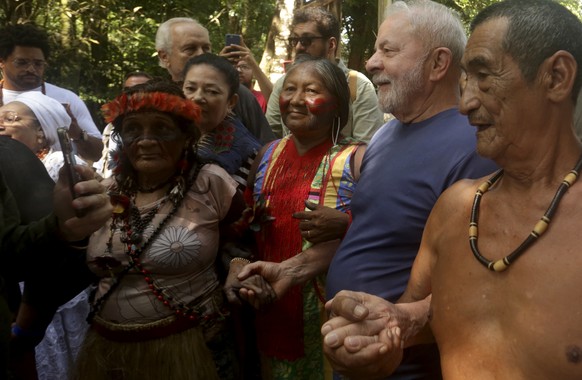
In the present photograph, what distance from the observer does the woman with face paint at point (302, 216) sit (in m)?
3.25

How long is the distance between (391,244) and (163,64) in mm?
3116

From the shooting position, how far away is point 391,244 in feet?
8.87

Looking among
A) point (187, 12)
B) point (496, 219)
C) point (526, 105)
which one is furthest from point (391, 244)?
point (187, 12)

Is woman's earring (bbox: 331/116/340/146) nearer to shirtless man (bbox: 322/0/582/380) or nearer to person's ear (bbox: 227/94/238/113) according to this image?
person's ear (bbox: 227/94/238/113)

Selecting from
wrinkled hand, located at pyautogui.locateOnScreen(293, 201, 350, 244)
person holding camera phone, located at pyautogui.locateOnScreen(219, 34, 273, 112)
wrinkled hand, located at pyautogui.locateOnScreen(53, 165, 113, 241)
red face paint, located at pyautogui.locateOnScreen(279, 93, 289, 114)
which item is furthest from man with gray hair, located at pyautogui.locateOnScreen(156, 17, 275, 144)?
wrinkled hand, located at pyautogui.locateOnScreen(53, 165, 113, 241)

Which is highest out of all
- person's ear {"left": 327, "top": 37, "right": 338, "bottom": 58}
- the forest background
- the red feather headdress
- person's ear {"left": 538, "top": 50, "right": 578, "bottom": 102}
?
person's ear {"left": 538, "top": 50, "right": 578, "bottom": 102}

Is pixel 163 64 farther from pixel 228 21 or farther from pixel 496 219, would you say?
pixel 228 21

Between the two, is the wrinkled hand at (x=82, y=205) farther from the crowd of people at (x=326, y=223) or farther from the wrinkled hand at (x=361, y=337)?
the wrinkled hand at (x=361, y=337)

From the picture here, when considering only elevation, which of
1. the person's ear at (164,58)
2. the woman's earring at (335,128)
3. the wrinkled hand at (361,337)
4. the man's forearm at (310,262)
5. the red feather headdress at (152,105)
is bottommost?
the man's forearm at (310,262)

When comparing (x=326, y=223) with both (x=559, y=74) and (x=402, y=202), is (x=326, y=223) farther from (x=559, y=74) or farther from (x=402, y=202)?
(x=559, y=74)

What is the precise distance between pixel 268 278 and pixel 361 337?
4.09ft

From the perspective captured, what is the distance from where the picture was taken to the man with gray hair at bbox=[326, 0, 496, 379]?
2.64m

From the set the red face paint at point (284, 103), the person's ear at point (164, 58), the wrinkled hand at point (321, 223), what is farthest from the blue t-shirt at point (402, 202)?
the person's ear at point (164, 58)

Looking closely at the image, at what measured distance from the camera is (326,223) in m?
3.21
